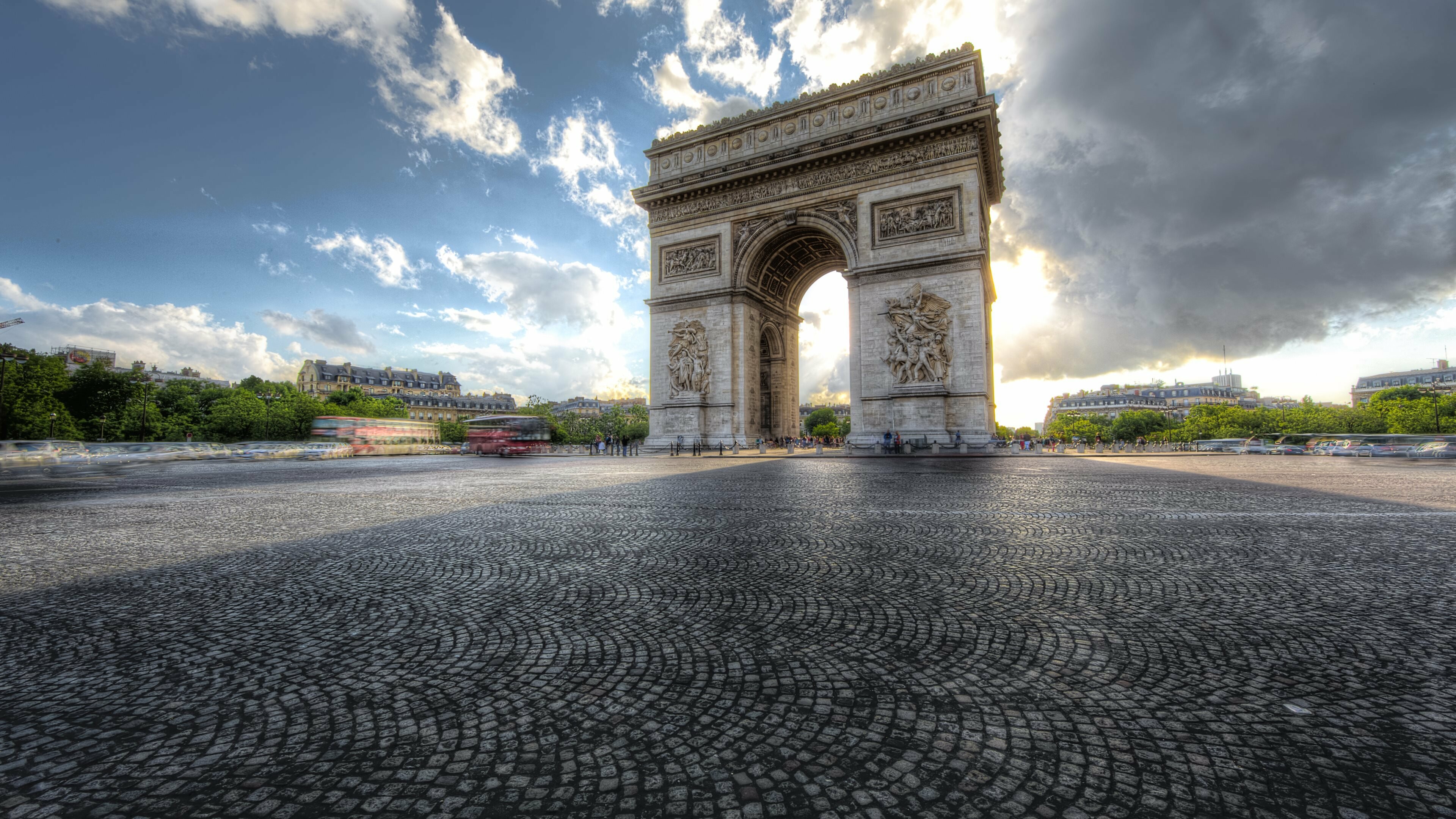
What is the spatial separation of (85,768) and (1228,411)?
300ft

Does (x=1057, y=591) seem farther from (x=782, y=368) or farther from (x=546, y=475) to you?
(x=782, y=368)

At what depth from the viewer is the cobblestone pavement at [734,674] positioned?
4.83 ft

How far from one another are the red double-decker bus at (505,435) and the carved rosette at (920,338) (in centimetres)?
1947

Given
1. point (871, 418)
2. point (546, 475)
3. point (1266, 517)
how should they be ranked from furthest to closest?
point (871, 418) < point (546, 475) < point (1266, 517)

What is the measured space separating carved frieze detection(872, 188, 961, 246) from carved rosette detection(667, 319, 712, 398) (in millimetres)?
9206

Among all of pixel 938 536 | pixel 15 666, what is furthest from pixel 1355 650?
pixel 15 666

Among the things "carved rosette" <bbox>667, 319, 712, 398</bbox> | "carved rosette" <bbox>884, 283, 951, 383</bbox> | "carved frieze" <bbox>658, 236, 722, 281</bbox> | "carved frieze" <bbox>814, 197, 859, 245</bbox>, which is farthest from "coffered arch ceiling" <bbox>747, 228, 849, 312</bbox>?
"carved rosette" <bbox>884, 283, 951, 383</bbox>

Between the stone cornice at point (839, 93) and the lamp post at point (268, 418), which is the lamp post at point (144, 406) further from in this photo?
the stone cornice at point (839, 93)

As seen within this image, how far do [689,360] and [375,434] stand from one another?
71.5 ft

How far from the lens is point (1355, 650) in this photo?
7.61ft

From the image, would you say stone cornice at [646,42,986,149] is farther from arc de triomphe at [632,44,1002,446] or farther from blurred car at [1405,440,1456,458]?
blurred car at [1405,440,1456,458]

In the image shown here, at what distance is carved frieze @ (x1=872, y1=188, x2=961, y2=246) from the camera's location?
23109 millimetres

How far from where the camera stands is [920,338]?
23.1m

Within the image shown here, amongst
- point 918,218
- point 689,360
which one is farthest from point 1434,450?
point 689,360
